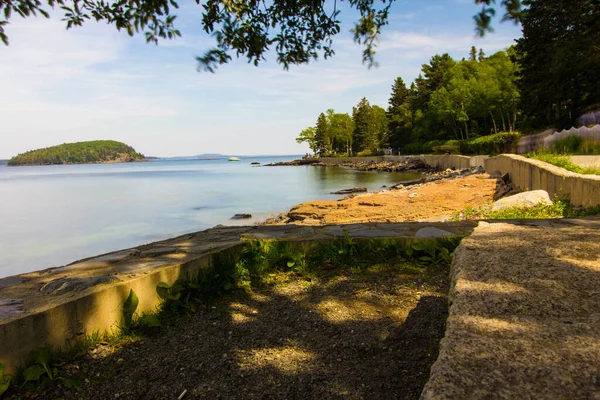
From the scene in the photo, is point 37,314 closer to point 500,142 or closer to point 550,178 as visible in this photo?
point 550,178

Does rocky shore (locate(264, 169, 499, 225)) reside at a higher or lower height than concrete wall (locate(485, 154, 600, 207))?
lower

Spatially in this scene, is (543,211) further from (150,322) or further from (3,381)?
(3,381)

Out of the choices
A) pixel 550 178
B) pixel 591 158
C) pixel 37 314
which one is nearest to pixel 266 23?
pixel 37 314

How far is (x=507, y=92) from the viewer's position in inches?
1690

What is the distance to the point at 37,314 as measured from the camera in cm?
225

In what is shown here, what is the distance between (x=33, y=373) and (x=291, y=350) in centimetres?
136

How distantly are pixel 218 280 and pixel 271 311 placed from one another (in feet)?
1.97

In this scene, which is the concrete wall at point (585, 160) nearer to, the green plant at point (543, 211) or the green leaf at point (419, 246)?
the green plant at point (543, 211)

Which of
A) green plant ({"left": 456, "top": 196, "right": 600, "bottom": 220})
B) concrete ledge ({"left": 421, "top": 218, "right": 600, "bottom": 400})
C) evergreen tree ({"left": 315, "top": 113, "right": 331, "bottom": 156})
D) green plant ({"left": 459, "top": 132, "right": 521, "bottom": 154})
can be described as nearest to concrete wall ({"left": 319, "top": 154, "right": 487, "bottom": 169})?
green plant ({"left": 459, "top": 132, "right": 521, "bottom": 154})

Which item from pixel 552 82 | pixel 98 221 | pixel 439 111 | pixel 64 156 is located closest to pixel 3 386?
pixel 98 221

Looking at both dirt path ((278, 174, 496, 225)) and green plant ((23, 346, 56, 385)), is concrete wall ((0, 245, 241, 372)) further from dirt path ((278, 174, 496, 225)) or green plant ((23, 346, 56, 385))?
dirt path ((278, 174, 496, 225))

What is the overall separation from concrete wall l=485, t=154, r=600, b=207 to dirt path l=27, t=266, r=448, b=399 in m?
3.88

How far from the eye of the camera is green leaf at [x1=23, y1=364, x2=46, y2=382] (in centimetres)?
211

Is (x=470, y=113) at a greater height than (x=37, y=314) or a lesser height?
greater
